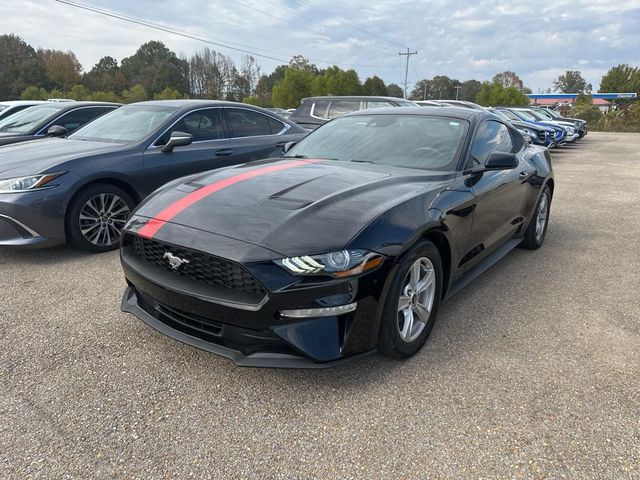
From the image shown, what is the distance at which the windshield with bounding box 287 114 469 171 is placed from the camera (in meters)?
3.38

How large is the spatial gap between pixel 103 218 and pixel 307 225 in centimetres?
306

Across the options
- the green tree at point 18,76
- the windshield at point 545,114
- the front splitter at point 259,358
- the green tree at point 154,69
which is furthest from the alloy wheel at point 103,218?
the green tree at point 154,69

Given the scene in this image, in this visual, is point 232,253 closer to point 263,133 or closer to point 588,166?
point 263,133

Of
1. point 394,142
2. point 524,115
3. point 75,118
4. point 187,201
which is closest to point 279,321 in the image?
point 187,201

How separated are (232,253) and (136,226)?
0.84 m

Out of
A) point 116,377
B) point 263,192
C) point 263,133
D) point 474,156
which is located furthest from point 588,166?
point 116,377

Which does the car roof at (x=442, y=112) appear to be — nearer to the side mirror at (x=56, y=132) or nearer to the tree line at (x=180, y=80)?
the side mirror at (x=56, y=132)

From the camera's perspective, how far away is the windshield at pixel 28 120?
24.7 ft

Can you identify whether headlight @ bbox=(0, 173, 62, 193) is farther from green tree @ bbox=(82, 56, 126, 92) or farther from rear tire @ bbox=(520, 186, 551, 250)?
green tree @ bbox=(82, 56, 126, 92)

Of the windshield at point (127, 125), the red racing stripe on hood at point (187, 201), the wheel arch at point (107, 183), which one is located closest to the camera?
the red racing stripe on hood at point (187, 201)

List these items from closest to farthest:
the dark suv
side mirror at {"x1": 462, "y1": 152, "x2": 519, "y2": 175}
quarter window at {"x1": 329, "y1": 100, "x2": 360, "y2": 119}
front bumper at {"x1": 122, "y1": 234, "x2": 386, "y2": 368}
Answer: front bumper at {"x1": 122, "y1": 234, "x2": 386, "y2": 368}, side mirror at {"x1": 462, "y1": 152, "x2": 519, "y2": 175}, the dark suv, quarter window at {"x1": 329, "y1": 100, "x2": 360, "y2": 119}

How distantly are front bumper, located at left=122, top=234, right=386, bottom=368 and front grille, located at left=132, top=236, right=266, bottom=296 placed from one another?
0.04 m

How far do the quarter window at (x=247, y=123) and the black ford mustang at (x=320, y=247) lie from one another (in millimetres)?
2509

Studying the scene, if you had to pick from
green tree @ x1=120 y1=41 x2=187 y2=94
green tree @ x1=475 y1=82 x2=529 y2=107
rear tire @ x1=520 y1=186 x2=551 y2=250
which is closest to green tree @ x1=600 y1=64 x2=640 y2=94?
green tree @ x1=475 y1=82 x2=529 y2=107
